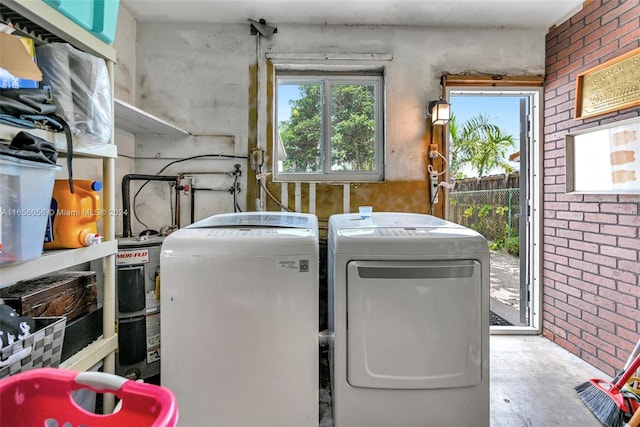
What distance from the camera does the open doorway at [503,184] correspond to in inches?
100.0

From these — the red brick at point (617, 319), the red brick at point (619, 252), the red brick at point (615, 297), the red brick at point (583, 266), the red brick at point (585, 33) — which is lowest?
the red brick at point (617, 319)

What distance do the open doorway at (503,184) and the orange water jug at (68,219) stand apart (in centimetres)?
234

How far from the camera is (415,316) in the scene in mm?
1273

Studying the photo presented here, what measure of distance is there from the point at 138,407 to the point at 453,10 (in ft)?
9.36

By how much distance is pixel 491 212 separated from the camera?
392 cm

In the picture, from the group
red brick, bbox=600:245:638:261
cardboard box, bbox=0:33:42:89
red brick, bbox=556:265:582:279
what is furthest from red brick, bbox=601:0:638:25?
cardboard box, bbox=0:33:42:89

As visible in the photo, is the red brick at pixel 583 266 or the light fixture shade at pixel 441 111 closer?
the red brick at pixel 583 266

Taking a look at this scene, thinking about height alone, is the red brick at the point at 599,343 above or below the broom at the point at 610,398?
above

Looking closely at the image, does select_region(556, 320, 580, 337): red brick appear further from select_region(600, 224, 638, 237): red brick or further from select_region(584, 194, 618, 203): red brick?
select_region(584, 194, 618, 203): red brick

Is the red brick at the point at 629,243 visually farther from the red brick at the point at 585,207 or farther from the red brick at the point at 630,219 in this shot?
the red brick at the point at 585,207

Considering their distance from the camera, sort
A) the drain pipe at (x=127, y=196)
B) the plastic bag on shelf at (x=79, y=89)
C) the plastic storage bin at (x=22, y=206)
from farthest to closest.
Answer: the drain pipe at (x=127, y=196) < the plastic bag on shelf at (x=79, y=89) < the plastic storage bin at (x=22, y=206)

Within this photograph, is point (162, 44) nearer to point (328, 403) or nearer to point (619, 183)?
point (328, 403)

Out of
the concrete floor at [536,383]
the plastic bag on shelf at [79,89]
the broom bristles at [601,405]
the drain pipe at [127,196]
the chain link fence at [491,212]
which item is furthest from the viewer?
the chain link fence at [491,212]

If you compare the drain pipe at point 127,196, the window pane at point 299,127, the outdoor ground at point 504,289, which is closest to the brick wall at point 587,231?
the outdoor ground at point 504,289
